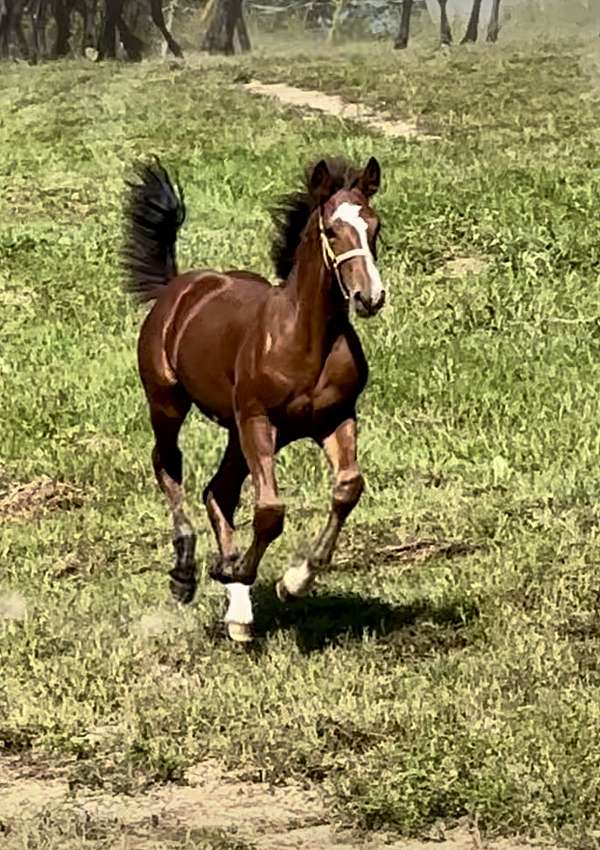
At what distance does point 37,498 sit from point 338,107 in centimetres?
2356

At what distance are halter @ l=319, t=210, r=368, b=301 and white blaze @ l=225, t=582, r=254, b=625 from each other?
5.37ft

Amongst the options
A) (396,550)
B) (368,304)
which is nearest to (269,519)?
(368,304)

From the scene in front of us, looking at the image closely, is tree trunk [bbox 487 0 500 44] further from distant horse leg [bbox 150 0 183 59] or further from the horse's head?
the horse's head

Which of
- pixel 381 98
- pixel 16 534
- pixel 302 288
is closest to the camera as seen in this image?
pixel 302 288

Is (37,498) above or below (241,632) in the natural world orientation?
below

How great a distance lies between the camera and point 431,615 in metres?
9.54

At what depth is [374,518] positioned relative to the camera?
1215cm

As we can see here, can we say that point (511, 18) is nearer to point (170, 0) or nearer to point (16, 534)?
point (170, 0)

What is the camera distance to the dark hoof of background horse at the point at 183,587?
10.3m

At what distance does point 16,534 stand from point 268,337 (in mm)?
4168

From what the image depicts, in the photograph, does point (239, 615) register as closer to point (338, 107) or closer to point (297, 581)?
point (297, 581)

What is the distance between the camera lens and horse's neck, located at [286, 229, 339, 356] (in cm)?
877

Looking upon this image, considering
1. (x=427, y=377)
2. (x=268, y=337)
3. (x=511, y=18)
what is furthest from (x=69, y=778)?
(x=511, y=18)

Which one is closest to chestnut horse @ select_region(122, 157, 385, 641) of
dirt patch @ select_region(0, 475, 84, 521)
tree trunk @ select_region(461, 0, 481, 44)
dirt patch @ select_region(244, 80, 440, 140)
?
dirt patch @ select_region(0, 475, 84, 521)
